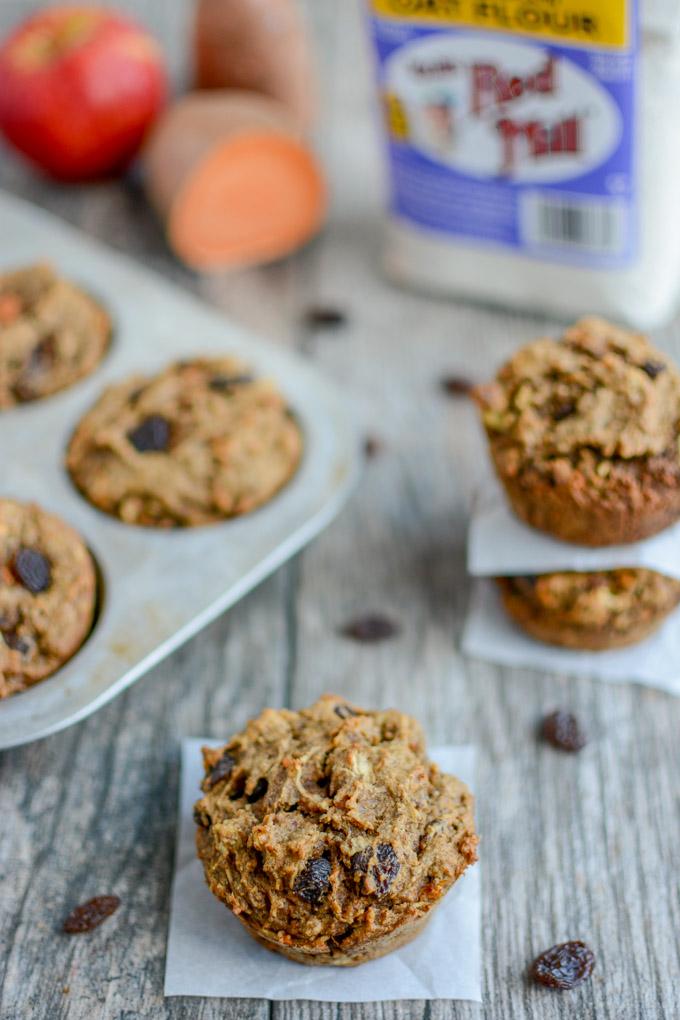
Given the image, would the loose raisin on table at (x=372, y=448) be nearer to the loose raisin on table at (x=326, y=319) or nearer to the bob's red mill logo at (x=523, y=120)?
the loose raisin on table at (x=326, y=319)

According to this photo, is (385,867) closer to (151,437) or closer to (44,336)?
(151,437)

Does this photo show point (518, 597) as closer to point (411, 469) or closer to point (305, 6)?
point (411, 469)

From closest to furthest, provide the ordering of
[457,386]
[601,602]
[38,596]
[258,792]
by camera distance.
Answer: [258,792] < [38,596] < [601,602] < [457,386]

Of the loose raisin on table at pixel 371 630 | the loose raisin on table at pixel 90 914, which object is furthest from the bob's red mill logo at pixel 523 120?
the loose raisin on table at pixel 90 914

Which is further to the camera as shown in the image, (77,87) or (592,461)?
(77,87)

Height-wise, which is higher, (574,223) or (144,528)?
(574,223)

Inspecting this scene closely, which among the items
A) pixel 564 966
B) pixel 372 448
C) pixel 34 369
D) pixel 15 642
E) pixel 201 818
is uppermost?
pixel 34 369

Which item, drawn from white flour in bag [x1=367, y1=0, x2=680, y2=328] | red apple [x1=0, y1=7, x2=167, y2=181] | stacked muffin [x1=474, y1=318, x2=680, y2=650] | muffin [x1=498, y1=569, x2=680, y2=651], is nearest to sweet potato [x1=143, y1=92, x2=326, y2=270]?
red apple [x1=0, y1=7, x2=167, y2=181]

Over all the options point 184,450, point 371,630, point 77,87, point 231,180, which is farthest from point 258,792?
point 77,87
